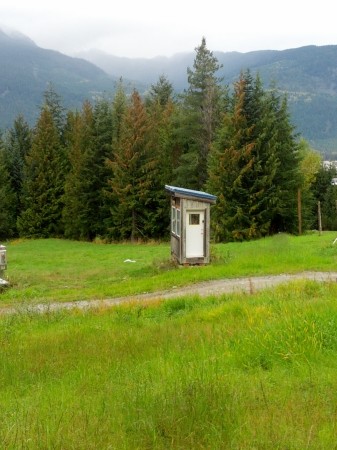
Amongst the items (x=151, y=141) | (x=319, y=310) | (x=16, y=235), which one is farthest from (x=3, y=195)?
(x=319, y=310)

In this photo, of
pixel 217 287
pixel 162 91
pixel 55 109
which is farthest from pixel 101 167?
pixel 217 287

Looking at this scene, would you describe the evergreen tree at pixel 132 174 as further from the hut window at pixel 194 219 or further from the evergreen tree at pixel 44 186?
the hut window at pixel 194 219

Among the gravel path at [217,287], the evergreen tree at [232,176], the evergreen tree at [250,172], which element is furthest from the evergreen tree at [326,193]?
the gravel path at [217,287]

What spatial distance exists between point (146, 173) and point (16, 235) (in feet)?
61.1

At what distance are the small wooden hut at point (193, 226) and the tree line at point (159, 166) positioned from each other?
48.0ft

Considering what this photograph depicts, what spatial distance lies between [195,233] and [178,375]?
12.8 m

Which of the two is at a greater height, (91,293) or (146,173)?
(146,173)

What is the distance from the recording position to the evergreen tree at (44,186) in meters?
46.1

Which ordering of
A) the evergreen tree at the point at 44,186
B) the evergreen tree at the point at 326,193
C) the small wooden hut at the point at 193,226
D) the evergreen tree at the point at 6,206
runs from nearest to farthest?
the small wooden hut at the point at 193,226, the evergreen tree at the point at 44,186, the evergreen tree at the point at 6,206, the evergreen tree at the point at 326,193

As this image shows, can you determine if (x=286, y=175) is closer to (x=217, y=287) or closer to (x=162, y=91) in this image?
(x=217, y=287)

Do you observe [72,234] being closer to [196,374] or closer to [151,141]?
[151,141]

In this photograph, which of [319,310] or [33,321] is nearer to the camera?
[319,310]

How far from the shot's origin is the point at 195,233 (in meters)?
17.9

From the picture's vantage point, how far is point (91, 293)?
1416 centimetres
